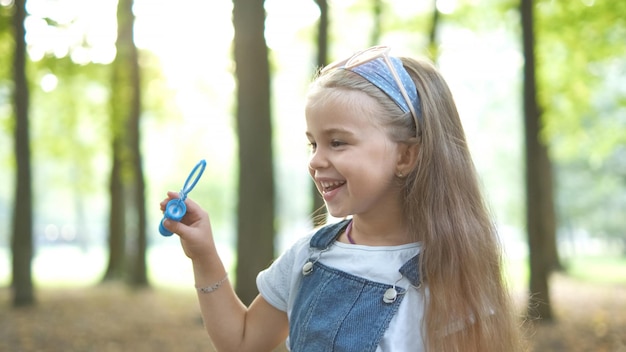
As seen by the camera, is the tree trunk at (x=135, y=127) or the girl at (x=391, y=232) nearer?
the girl at (x=391, y=232)

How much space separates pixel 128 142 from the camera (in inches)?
696

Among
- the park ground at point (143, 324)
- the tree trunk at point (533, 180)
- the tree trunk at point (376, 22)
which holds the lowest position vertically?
the park ground at point (143, 324)

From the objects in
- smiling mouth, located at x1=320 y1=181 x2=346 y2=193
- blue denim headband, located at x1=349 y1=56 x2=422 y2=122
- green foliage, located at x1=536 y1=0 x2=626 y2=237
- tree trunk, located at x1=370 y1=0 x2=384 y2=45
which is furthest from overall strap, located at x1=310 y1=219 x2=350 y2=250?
tree trunk, located at x1=370 y1=0 x2=384 y2=45

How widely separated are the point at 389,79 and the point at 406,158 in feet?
0.74

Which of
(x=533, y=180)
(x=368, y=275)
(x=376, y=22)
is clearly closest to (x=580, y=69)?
(x=376, y=22)

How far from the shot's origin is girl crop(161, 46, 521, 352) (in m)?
1.91

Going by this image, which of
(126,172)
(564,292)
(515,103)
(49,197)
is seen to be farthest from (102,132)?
(49,197)

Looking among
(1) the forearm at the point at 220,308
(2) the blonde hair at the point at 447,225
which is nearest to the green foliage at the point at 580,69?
Answer: (2) the blonde hair at the point at 447,225

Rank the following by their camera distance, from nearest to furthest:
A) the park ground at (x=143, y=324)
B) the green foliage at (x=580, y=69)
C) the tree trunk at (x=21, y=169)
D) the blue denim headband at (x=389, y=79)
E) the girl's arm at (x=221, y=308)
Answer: the blue denim headband at (x=389, y=79) < the girl's arm at (x=221, y=308) < the park ground at (x=143, y=324) < the tree trunk at (x=21, y=169) < the green foliage at (x=580, y=69)

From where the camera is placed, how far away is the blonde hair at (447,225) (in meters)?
1.88

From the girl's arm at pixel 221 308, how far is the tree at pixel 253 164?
6.20 meters

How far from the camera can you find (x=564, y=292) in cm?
1608

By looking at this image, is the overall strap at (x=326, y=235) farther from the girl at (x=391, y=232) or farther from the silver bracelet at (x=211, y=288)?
the silver bracelet at (x=211, y=288)

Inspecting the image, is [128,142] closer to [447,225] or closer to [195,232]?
[195,232]
